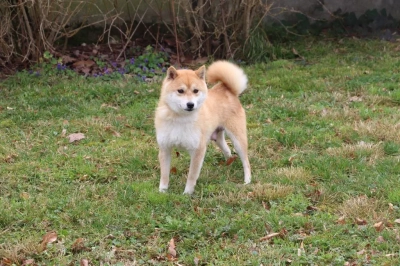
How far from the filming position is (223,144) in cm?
555

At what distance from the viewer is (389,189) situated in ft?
14.8

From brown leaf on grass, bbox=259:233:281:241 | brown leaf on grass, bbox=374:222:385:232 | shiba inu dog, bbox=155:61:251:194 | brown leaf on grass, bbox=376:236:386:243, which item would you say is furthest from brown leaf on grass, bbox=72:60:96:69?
brown leaf on grass, bbox=376:236:386:243

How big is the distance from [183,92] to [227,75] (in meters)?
0.74

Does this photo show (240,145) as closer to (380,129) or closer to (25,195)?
(380,129)

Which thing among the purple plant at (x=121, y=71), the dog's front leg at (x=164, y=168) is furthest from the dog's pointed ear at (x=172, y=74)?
the purple plant at (x=121, y=71)

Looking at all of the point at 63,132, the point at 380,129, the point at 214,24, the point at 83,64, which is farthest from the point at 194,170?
the point at 214,24

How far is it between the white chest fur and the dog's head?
0.09 metres

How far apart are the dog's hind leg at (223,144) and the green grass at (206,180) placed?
14 cm

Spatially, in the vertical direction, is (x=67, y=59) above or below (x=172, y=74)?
below

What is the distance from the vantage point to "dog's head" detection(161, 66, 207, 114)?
451 cm

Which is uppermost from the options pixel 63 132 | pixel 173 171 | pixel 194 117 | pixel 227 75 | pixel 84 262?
pixel 227 75

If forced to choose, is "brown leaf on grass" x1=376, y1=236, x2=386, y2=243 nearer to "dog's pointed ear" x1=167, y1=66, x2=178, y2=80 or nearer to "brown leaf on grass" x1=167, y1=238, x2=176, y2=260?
"brown leaf on grass" x1=167, y1=238, x2=176, y2=260

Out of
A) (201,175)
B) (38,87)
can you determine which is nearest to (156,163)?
(201,175)

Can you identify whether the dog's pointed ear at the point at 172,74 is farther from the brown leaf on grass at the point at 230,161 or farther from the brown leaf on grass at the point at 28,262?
the brown leaf on grass at the point at 28,262
